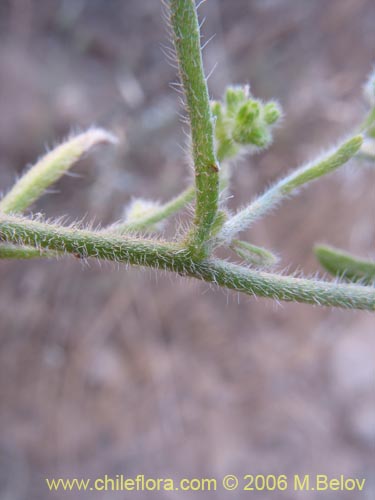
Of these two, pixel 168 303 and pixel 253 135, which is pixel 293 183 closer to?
pixel 253 135

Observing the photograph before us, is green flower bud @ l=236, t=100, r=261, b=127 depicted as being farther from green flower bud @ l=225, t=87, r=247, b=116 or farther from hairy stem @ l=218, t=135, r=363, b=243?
hairy stem @ l=218, t=135, r=363, b=243

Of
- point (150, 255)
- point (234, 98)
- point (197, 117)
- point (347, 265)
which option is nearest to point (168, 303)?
point (347, 265)

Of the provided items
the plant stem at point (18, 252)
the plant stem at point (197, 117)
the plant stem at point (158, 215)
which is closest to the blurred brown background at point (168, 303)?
the plant stem at point (158, 215)

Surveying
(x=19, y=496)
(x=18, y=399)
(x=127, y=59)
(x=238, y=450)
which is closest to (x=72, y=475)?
(x=19, y=496)

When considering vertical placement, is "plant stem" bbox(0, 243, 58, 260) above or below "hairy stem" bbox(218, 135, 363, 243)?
below

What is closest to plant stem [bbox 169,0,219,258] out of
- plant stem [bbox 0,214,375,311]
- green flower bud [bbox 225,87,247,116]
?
plant stem [bbox 0,214,375,311]

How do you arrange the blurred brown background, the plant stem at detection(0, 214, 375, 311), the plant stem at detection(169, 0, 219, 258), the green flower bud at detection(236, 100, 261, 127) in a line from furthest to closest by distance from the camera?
the blurred brown background < the green flower bud at detection(236, 100, 261, 127) < the plant stem at detection(0, 214, 375, 311) < the plant stem at detection(169, 0, 219, 258)
